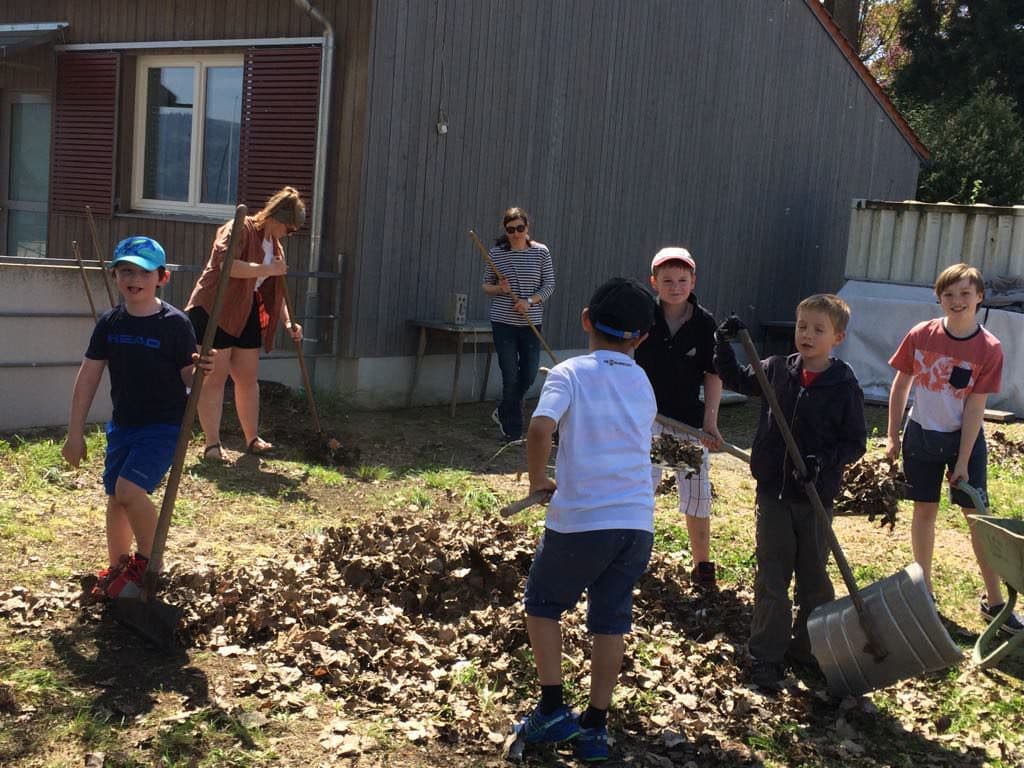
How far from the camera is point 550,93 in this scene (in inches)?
459

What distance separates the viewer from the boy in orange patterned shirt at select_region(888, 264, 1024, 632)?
545cm

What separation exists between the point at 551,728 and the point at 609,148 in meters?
9.41

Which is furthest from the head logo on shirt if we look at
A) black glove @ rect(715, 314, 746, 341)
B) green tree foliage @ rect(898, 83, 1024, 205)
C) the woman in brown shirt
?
green tree foliage @ rect(898, 83, 1024, 205)

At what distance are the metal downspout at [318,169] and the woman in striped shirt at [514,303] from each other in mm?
1508

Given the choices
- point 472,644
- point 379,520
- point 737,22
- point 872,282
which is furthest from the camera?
point 872,282

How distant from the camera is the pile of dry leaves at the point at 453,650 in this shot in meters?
4.20

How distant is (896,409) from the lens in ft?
18.7

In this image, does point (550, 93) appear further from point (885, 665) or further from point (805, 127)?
point (885, 665)

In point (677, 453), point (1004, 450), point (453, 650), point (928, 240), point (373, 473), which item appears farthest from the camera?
point (928, 240)

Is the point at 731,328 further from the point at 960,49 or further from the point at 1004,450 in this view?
the point at 960,49

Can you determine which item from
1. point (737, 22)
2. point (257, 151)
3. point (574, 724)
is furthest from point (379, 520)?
point (737, 22)

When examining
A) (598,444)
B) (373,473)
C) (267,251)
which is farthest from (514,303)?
(598,444)

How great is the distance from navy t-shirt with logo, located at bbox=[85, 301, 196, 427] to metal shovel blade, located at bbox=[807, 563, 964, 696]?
9.14ft

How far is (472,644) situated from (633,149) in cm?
903
